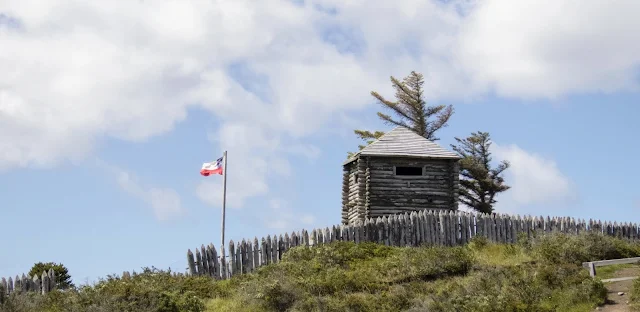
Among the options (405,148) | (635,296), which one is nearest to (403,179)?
(405,148)

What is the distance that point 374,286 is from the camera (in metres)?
20.2

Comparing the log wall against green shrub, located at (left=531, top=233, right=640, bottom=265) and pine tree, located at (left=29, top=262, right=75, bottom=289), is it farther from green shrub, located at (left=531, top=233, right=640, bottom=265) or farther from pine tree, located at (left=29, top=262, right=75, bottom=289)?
pine tree, located at (left=29, top=262, right=75, bottom=289)

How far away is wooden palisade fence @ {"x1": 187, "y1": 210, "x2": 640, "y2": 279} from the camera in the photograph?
80.0ft

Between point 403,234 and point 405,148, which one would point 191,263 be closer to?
point 403,234

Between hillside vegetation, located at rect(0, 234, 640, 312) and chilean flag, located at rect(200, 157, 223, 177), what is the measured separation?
9165mm

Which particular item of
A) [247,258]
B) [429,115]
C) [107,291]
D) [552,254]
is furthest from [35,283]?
[429,115]

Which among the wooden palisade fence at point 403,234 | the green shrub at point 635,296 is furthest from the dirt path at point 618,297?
the wooden palisade fence at point 403,234

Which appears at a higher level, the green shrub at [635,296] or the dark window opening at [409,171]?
the dark window opening at [409,171]

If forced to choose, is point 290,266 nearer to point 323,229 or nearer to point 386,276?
point 386,276

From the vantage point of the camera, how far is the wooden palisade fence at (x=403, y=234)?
24375mm

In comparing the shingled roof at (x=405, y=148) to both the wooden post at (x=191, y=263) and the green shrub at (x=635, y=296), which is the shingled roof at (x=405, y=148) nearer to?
the wooden post at (x=191, y=263)

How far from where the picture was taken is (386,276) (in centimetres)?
2155

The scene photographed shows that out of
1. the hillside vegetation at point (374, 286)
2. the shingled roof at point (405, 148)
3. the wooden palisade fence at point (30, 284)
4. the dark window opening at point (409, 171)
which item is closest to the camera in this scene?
the hillside vegetation at point (374, 286)

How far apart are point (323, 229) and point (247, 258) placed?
118 inches
